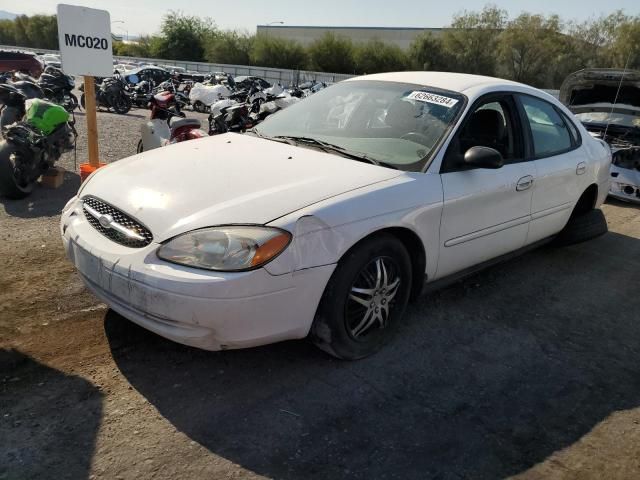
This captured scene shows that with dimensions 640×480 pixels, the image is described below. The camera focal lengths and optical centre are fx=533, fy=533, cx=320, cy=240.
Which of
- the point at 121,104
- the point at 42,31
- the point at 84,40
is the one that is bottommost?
the point at 121,104

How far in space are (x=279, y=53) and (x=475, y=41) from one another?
2263 centimetres

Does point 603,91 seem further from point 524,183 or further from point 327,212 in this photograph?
point 327,212

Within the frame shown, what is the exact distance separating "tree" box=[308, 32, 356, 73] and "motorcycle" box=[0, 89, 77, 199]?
52397mm

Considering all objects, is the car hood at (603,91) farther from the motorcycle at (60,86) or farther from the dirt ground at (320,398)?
the motorcycle at (60,86)

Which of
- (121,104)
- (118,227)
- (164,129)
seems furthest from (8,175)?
(121,104)

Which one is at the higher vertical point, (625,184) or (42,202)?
(625,184)

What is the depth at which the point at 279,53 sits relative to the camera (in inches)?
2367

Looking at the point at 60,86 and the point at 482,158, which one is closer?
the point at 482,158

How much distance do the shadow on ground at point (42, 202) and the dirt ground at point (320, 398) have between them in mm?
1541

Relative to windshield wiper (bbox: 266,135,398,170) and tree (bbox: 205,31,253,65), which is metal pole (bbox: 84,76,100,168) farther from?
tree (bbox: 205,31,253,65)

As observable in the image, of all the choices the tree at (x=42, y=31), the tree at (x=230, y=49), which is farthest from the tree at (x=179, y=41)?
the tree at (x=42, y=31)

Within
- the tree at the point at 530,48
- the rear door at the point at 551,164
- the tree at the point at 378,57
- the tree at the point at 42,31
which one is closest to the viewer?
the rear door at the point at 551,164

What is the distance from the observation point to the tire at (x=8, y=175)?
222 inches

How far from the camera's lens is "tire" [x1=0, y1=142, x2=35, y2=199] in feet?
18.5
